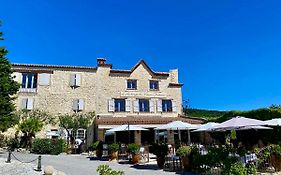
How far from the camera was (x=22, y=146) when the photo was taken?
30703 millimetres

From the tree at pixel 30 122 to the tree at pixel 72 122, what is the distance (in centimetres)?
140

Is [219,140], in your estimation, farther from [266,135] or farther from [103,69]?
[103,69]

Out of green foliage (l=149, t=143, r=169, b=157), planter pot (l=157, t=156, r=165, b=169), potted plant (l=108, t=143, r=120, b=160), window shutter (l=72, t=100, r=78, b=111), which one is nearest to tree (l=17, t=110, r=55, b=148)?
window shutter (l=72, t=100, r=78, b=111)

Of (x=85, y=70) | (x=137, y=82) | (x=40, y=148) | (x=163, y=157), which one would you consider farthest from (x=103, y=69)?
(x=163, y=157)

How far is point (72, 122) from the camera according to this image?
33.3m

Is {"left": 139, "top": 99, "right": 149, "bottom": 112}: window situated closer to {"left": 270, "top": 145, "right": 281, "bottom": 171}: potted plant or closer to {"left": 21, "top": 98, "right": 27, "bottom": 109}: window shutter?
{"left": 21, "top": 98, "right": 27, "bottom": 109}: window shutter

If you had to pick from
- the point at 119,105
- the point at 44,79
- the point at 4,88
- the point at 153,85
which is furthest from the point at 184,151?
the point at 44,79

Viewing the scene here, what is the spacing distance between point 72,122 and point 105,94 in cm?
565

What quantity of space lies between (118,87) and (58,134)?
963 centimetres

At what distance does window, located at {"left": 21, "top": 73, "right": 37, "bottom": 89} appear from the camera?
33.8 meters

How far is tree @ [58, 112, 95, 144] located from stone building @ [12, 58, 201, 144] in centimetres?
75

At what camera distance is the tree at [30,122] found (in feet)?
98.0

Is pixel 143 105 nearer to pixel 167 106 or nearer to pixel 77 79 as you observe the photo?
pixel 167 106

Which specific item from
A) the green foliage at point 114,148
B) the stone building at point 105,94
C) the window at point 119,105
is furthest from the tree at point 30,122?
the green foliage at point 114,148
